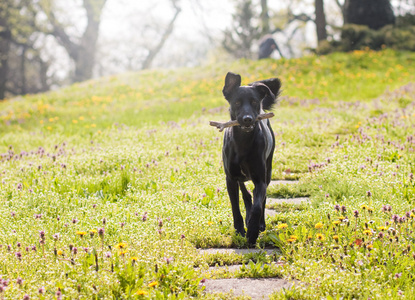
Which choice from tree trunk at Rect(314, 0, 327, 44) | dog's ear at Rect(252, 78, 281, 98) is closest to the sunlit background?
tree trunk at Rect(314, 0, 327, 44)

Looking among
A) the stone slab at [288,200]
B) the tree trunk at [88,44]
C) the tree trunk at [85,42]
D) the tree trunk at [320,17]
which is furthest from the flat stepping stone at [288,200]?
the tree trunk at [85,42]

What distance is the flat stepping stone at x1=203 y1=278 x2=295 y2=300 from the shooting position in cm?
339

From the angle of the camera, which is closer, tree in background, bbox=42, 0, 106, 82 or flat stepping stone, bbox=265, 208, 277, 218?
flat stepping stone, bbox=265, 208, 277, 218

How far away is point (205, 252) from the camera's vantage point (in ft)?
13.5

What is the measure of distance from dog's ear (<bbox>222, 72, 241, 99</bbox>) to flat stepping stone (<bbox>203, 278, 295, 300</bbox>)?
1.95 meters

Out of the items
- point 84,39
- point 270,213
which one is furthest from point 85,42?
point 270,213

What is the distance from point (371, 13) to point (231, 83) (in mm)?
20517

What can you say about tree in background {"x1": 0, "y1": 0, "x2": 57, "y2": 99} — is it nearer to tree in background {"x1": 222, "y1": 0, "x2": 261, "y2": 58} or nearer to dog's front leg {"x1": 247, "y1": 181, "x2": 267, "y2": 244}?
tree in background {"x1": 222, "y1": 0, "x2": 261, "y2": 58}

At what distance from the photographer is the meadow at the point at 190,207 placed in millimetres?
3357

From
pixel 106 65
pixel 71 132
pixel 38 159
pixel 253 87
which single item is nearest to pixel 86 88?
pixel 71 132

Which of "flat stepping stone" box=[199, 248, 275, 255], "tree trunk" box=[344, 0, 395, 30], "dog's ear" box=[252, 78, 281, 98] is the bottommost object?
"flat stepping stone" box=[199, 248, 275, 255]

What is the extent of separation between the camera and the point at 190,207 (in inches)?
212

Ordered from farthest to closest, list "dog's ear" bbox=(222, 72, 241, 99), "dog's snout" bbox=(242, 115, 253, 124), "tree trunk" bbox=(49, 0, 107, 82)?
"tree trunk" bbox=(49, 0, 107, 82) → "dog's ear" bbox=(222, 72, 241, 99) → "dog's snout" bbox=(242, 115, 253, 124)

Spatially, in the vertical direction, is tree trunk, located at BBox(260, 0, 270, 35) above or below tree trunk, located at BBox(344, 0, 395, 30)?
above
